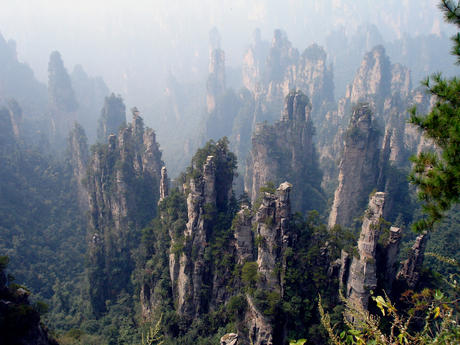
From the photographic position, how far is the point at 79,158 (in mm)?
50031

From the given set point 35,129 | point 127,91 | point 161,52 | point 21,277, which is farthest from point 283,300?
point 161,52

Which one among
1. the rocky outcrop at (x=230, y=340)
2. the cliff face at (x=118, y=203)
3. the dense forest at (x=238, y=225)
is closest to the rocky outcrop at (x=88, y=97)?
the dense forest at (x=238, y=225)

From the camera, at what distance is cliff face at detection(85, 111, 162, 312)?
111 feet

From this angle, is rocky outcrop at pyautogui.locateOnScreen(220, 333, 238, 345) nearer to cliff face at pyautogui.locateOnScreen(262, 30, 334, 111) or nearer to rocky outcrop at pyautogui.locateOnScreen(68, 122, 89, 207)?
rocky outcrop at pyautogui.locateOnScreen(68, 122, 89, 207)

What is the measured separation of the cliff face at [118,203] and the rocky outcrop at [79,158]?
8.88 m

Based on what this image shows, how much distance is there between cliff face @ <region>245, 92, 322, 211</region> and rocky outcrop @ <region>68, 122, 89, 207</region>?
84.3 ft

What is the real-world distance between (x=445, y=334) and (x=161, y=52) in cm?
14785

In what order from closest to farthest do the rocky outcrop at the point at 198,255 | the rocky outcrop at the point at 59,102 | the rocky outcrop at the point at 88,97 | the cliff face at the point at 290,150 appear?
the rocky outcrop at the point at 198,255, the cliff face at the point at 290,150, the rocky outcrop at the point at 59,102, the rocky outcrop at the point at 88,97

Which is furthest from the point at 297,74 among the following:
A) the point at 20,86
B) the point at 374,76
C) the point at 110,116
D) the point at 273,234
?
the point at 273,234

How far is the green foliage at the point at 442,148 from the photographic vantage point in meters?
5.95

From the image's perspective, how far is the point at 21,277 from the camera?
3444cm

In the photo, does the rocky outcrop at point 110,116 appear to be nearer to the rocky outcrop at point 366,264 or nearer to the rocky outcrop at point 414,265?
the rocky outcrop at point 366,264

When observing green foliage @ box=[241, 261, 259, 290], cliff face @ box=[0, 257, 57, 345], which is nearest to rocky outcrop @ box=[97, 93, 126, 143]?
cliff face @ box=[0, 257, 57, 345]

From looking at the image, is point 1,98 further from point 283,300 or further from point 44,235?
point 283,300
